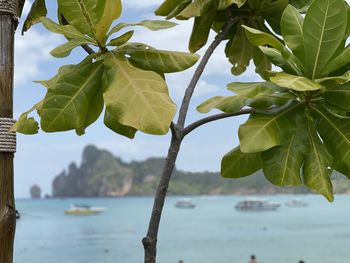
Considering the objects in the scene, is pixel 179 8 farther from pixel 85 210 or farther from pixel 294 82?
pixel 85 210

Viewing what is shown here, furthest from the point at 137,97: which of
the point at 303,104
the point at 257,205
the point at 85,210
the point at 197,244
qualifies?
the point at 257,205

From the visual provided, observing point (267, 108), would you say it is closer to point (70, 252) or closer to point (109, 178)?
point (70, 252)

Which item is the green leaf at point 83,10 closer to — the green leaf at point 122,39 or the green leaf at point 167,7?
the green leaf at point 122,39

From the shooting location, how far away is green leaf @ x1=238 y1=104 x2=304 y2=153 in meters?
1.57

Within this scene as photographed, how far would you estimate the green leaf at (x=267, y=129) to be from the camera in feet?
5.15

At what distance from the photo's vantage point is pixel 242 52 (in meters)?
2.36

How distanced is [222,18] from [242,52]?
0.23 m

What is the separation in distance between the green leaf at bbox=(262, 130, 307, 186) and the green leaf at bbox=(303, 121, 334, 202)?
0.08 feet

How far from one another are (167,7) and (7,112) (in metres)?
0.69

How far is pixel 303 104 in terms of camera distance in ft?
5.46

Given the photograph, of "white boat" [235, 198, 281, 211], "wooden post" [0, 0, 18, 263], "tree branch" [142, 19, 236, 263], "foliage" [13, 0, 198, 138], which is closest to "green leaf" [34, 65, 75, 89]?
"foliage" [13, 0, 198, 138]

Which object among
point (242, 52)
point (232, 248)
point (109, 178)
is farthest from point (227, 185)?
point (242, 52)

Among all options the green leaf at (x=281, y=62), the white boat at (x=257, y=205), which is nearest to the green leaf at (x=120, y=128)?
the green leaf at (x=281, y=62)

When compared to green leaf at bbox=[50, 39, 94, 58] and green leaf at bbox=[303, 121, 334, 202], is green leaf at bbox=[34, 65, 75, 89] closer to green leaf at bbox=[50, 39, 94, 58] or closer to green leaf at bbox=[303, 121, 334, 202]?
green leaf at bbox=[50, 39, 94, 58]
